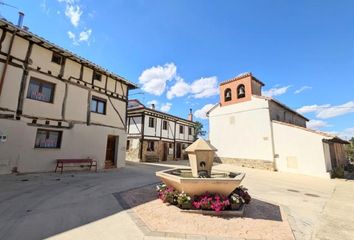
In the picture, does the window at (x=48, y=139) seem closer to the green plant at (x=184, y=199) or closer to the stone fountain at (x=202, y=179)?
the stone fountain at (x=202, y=179)

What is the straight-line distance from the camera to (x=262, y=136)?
1633 centimetres

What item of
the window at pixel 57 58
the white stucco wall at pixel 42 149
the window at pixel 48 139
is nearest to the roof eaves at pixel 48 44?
the window at pixel 57 58

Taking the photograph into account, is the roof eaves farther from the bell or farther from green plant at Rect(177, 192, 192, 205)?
the bell

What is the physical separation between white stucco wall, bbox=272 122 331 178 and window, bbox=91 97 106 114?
44.9 feet

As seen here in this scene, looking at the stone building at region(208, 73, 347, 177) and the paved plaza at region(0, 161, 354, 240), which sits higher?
the stone building at region(208, 73, 347, 177)

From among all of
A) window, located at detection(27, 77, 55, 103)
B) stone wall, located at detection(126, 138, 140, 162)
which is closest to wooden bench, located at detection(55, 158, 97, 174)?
window, located at detection(27, 77, 55, 103)

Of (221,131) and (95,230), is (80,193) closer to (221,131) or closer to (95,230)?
(95,230)

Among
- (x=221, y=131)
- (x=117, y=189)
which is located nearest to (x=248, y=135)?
(x=221, y=131)

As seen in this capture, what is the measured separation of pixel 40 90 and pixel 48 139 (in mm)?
2566

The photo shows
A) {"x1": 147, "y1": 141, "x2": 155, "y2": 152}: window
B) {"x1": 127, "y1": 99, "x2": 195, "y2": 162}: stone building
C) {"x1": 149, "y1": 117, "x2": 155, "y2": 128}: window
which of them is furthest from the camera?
{"x1": 149, "y1": 117, "x2": 155, "y2": 128}: window

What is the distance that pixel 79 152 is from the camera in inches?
429

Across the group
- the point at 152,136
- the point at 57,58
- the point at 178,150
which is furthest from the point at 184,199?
the point at 178,150

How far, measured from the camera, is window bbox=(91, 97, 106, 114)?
1212 cm

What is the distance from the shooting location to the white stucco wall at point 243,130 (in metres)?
16.2
